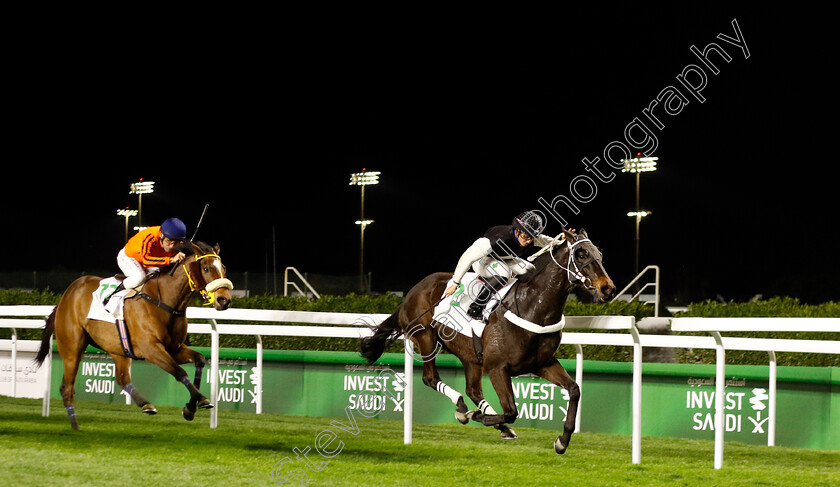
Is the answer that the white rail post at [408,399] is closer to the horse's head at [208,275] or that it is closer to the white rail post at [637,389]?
the horse's head at [208,275]

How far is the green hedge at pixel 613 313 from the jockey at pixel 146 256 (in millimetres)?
3899

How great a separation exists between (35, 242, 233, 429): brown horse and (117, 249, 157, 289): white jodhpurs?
0.07 metres

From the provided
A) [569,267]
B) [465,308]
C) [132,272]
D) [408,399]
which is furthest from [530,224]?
[132,272]

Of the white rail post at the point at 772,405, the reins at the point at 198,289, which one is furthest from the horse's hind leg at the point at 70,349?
the white rail post at the point at 772,405

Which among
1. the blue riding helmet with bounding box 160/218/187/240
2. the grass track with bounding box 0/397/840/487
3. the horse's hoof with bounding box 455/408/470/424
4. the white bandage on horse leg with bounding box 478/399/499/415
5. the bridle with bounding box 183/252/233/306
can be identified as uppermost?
the blue riding helmet with bounding box 160/218/187/240

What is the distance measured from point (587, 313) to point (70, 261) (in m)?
36.5

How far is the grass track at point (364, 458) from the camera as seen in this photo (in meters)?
4.74

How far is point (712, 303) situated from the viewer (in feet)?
34.1

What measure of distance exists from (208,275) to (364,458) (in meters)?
1.51

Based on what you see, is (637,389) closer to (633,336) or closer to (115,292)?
(633,336)

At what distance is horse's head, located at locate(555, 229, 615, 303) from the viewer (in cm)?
467

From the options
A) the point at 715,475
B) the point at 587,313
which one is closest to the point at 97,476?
the point at 715,475

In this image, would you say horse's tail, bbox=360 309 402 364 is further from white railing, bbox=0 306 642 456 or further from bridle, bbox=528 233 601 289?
bridle, bbox=528 233 601 289

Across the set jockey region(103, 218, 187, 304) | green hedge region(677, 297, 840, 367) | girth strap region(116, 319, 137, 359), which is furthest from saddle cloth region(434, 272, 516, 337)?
green hedge region(677, 297, 840, 367)
